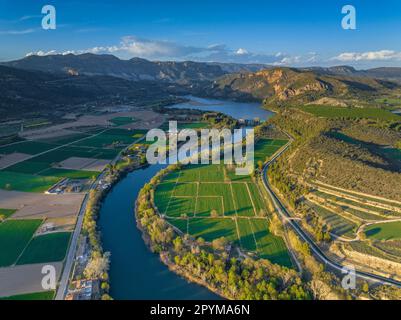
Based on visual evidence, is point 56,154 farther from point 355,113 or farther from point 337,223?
point 355,113

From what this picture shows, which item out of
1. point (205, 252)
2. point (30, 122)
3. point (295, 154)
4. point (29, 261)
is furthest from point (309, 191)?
point (30, 122)

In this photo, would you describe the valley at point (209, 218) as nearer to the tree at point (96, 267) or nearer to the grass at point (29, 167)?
the tree at point (96, 267)

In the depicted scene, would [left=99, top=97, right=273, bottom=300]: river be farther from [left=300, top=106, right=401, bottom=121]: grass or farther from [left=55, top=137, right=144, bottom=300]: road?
[left=300, top=106, right=401, bottom=121]: grass

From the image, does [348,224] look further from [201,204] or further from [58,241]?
[58,241]

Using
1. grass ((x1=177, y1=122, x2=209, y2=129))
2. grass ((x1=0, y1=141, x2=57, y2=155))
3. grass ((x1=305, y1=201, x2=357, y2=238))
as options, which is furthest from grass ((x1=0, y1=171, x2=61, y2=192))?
grass ((x1=177, y1=122, x2=209, y2=129))

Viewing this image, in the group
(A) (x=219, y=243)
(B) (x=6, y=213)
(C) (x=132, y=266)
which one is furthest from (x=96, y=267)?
(B) (x=6, y=213)

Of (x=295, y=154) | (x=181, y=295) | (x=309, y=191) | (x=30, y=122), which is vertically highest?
(x=30, y=122)
